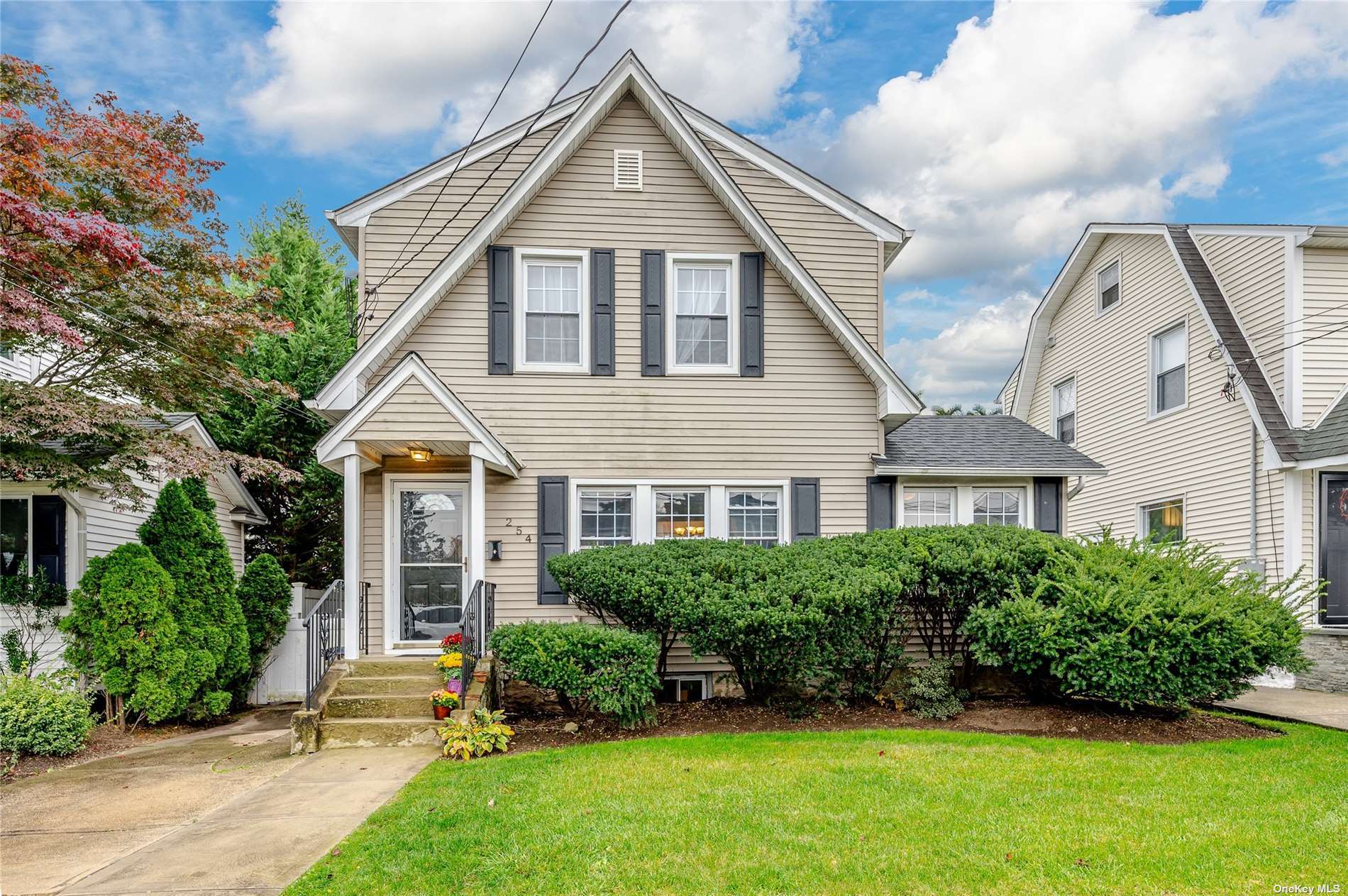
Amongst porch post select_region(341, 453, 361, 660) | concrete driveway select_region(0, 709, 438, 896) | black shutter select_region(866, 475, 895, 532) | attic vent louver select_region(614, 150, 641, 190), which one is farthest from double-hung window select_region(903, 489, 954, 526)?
porch post select_region(341, 453, 361, 660)

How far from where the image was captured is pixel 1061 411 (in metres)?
17.6

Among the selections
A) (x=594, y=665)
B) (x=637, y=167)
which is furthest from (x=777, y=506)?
(x=637, y=167)

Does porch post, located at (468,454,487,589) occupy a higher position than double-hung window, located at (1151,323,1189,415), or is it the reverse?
double-hung window, located at (1151,323,1189,415)

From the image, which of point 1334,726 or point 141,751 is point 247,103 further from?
point 1334,726

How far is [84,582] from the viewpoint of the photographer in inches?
362

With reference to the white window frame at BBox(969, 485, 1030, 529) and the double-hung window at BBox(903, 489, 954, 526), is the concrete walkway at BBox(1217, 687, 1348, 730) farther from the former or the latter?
the double-hung window at BBox(903, 489, 954, 526)

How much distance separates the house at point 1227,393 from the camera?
1127 centimetres

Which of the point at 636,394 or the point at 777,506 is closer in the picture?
the point at 636,394

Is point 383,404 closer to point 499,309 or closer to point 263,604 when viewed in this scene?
point 499,309

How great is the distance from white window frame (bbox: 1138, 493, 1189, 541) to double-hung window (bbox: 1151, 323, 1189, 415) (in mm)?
1412

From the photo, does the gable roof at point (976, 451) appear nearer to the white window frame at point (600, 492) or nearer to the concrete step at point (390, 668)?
the white window frame at point (600, 492)

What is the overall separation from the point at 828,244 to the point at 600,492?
176 inches

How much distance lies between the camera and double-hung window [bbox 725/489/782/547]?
1038cm

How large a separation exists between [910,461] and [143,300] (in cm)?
873
